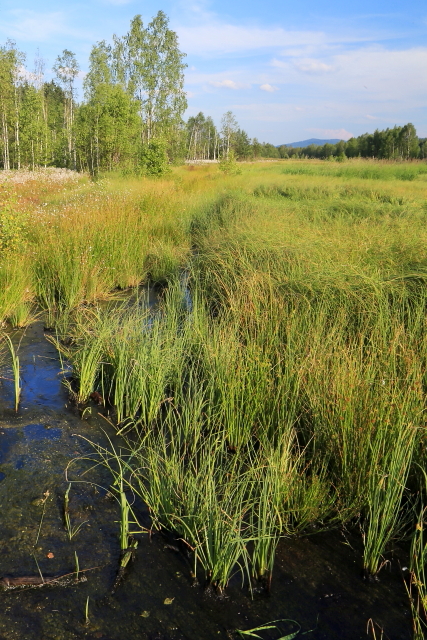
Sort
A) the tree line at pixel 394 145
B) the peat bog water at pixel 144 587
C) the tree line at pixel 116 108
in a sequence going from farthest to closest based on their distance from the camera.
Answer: the tree line at pixel 394 145
the tree line at pixel 116 108
the peat bog water at pixel 144 587

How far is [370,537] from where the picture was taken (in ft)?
7.51

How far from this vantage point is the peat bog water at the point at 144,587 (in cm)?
207

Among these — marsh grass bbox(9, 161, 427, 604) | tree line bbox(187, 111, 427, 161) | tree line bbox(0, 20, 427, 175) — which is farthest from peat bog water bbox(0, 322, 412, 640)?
tree line bbox(187, 111, 427, 161)

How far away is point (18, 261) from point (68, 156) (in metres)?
36.5

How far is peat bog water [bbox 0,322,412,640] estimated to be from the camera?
2.07 m

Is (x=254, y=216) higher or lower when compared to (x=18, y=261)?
higher

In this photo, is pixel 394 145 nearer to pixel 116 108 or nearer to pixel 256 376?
pixel 116 108

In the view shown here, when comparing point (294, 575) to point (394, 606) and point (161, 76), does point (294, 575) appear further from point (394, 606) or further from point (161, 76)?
point (161, 76)

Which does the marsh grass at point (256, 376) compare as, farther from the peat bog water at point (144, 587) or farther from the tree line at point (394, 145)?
the tree line at point (394, 145)

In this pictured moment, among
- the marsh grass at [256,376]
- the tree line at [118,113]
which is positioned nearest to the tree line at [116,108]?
the tree line at [118,113]

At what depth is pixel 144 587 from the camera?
7.47 ft

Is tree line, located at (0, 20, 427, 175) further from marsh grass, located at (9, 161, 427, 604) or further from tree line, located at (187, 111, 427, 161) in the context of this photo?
marsh grass, located at (9, 161, 427, 604)

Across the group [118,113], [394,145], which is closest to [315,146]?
[394,145]

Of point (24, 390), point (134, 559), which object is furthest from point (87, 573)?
point (24, 390)
